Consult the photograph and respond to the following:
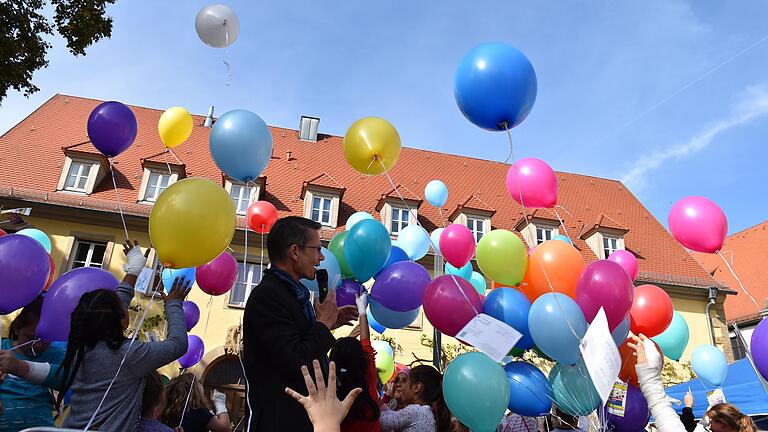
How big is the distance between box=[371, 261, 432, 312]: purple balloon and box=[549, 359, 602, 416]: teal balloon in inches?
53.0

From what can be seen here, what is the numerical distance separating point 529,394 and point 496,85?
8.19ft

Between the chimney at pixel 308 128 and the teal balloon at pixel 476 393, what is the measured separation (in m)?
15.9

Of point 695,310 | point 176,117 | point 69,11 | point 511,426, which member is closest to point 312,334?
point 511,426

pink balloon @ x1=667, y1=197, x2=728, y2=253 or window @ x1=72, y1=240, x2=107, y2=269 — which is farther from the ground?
window @ x1=72, y1=240, x2=107, y2=269

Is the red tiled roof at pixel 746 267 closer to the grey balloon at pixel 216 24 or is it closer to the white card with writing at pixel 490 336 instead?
the white card with writing at pixel 490 336

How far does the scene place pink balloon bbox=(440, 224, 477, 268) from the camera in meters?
5.82

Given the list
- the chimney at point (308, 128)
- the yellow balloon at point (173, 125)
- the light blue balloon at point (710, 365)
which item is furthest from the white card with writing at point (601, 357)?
the chimney at point (308, 128)

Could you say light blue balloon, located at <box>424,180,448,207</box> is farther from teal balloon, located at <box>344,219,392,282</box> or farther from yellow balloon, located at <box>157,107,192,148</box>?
yellow balloon, located at <box>157,107,192,148</box>

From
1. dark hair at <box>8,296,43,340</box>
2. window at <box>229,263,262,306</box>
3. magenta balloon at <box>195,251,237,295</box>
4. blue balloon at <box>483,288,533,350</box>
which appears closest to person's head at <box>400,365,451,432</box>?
blue balloon at <box>483,288,533,350</box>

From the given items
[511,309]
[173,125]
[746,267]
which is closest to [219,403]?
[511,309]

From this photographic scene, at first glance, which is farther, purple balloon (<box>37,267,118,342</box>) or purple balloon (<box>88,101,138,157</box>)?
purple balloon (<box>88,101,138,157</box>)

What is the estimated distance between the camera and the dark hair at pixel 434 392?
370 centimetres

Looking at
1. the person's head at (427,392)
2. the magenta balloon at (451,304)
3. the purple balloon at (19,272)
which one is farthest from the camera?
the magenta balloon at (451,304)

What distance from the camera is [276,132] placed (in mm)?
18641
